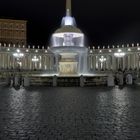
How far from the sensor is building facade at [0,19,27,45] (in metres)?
149

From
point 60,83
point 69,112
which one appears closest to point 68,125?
point 69,112

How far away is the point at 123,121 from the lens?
1223 centimetres

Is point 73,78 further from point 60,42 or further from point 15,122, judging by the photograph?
point 15,122

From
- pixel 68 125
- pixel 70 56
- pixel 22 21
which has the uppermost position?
pixel 22 21

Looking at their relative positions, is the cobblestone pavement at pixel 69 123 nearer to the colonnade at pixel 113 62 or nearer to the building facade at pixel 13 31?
the colonnade at pixel 113 62

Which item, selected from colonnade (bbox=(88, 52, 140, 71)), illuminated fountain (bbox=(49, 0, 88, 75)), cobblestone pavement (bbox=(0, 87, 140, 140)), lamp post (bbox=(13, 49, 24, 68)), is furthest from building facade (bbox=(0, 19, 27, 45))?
cobblestone pavement (bbox=(0, 87, 140, 140))

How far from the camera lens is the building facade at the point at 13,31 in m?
149

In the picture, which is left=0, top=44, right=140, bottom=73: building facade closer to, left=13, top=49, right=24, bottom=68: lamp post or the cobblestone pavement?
left=13, top=49, right=24, bottom=68: lamp post

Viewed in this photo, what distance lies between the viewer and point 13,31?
15112 centimetres

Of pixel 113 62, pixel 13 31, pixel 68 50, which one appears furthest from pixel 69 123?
pixel 13 31

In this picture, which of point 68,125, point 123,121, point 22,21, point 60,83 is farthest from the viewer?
point 22,21

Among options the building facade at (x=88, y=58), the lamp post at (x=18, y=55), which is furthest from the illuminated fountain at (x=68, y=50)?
the building facade at (x=88, y=58)

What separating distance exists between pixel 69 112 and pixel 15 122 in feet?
10.8

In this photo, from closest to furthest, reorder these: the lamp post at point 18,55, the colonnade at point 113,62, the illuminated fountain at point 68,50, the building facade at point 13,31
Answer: the illuminated fountain at point 68,50, the lamp post at point 18,55, the colonnade at point 113,62, the building facade at point 13,31
